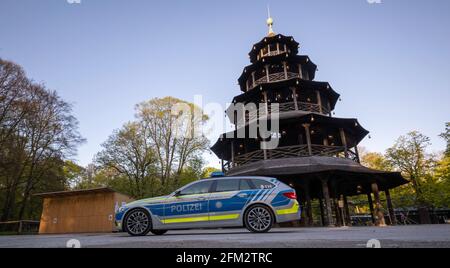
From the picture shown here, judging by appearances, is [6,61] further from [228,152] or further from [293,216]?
[293,216]

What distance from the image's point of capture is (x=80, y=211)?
18.1m

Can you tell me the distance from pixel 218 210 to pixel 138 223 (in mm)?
2201

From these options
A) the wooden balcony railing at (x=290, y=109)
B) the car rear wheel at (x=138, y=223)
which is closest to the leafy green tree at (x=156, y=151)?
the wooden balcony railing at (x=290, y=109)

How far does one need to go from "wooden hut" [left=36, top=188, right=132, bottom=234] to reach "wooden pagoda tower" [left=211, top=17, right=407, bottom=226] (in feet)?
28.4

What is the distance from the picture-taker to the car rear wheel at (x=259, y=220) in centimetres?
666

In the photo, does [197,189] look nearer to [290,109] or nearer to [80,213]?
[290,109]

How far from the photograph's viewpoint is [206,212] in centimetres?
677

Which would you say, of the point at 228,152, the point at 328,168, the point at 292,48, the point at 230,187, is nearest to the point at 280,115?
the point at 328,168

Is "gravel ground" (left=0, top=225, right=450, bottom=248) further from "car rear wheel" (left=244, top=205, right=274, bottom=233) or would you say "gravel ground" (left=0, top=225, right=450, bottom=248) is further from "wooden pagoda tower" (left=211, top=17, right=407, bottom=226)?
"wooden pagoda tower" (left=211, top=17, right=407, bottom=226)

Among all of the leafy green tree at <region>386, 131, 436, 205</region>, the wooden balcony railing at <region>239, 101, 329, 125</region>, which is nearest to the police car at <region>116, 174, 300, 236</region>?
the wooden balcony railing at <region>239, 101, 329, 125</region>
